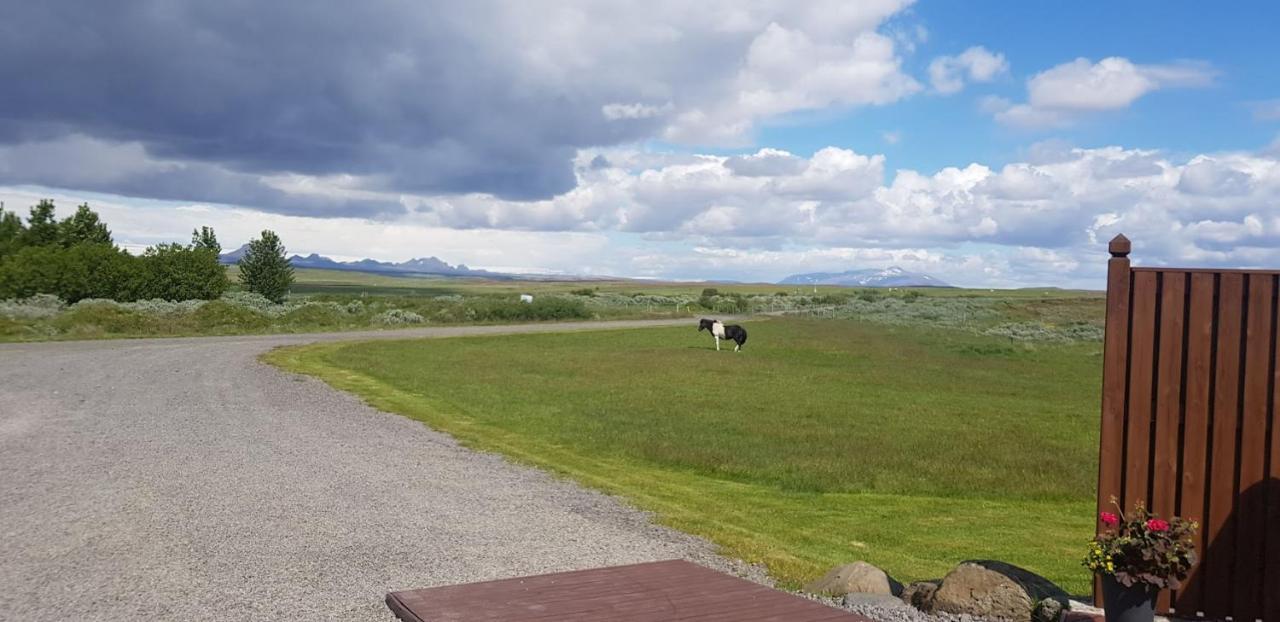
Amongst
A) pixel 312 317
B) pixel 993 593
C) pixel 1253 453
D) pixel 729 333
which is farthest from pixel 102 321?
pixel 1253 453

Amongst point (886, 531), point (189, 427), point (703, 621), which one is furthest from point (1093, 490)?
point (189, 427)

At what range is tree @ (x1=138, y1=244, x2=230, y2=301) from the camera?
6291 centimetres

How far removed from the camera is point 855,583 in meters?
7.21

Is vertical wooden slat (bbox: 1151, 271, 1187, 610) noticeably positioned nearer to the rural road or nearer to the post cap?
the post cap

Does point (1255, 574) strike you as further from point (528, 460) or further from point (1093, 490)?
point (528, 460)

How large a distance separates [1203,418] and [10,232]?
90.8m

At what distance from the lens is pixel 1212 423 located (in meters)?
6.52

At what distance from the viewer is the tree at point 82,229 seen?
3036 inches

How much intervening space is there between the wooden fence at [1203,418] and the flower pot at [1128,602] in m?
0.72

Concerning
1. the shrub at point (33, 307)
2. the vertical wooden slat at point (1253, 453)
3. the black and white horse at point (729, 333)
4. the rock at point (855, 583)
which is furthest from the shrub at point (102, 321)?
the vertical wooden slat at point (1253, 453)

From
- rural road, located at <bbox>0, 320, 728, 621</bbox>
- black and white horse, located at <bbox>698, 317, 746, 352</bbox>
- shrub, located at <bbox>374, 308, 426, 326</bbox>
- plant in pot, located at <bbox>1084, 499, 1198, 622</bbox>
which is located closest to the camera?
plant in pot, located at <bbox>1084, 499, 1198, 622</bbox>

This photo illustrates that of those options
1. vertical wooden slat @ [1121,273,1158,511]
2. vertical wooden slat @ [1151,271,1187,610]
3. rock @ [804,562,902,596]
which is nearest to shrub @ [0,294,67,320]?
rock @ [804,562,902,596]

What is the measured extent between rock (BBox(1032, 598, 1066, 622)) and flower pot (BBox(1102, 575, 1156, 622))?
1.62ft

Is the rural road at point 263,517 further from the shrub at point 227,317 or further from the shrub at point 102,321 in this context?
the shrub at point 227,317
